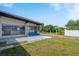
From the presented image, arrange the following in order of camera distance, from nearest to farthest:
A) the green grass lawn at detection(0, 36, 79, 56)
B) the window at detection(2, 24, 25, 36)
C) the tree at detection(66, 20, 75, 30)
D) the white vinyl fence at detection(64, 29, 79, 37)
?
the green grass lawn at detection(0, 36, 79, 56) < the window at detection(2, 24, 25, 36) < the white vinyl fence at detection(64, 29, 79, 37) < the tree at detection(66, 20, 75, 30)

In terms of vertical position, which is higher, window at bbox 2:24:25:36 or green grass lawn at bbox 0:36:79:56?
window at bbox 2:24:25:36

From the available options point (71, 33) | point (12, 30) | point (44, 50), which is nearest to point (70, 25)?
point (71, 33)

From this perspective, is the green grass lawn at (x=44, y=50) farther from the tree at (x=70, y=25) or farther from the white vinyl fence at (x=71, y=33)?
the tree at (x=70, y=25)

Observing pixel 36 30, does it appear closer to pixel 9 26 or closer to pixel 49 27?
pixel 49 27

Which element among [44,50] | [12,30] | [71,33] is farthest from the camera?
[71,33]

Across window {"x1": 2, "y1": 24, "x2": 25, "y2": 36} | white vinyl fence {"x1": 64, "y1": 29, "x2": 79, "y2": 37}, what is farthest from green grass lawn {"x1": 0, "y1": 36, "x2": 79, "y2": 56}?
white vinyl fence {"x1": 64, "y1": 29, "x2": 79, "y2": 37}

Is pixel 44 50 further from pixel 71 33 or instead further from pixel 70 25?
pixel 70 25

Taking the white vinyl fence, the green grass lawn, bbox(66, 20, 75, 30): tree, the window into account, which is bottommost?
the green grass lawn

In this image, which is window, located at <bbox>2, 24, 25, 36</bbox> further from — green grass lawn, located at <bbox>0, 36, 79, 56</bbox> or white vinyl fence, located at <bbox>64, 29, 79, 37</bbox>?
white vinyl fence, located at <bbox>64, 29, 79, 37</bbox>

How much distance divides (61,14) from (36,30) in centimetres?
458

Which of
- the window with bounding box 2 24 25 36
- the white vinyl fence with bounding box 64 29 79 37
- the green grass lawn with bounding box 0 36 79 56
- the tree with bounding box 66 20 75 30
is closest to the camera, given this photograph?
the green grass lawn with bounding box 0 36 79 56

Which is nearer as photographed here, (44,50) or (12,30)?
(44,50)

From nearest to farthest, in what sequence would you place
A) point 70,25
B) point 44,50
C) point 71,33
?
point 44,50 → point 71,33 → point 70,25

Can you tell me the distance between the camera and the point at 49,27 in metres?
21.8
